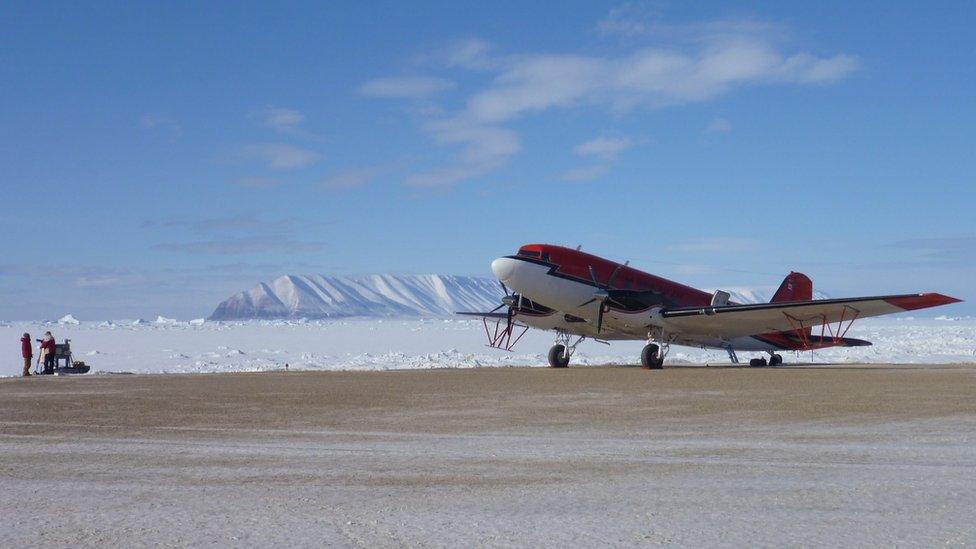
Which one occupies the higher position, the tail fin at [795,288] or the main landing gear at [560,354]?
the tail fin at [795,288]

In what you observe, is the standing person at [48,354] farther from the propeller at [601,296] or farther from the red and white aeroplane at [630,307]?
the propeller at [601,296]

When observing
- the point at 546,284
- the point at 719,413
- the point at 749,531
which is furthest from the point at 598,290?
the point at 749,531

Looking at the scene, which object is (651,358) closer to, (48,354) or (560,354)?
(560,354)

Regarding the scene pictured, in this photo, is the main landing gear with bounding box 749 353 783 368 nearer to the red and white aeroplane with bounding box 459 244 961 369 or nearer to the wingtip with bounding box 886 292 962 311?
the red and white aeroplane with bounding box 459 244 961 369

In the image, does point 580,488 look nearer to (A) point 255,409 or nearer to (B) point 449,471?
(B) point 449,471

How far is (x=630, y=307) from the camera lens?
117ft

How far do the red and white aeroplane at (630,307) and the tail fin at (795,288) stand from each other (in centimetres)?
595

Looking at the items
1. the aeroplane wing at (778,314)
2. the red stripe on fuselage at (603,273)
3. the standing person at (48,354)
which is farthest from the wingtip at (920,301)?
the standing person at (48,354)

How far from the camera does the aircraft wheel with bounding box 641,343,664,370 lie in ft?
113

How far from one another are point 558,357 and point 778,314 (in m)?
8.79

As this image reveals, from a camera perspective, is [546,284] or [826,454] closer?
[826,454]

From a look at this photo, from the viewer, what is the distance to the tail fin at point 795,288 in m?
44.0

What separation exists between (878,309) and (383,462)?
90.9 ft

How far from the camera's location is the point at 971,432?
1266 centimetres
